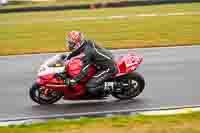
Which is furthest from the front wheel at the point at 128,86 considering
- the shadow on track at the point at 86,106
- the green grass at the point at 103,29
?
the green grass at the point at 103,29

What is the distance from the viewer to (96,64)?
1134cm

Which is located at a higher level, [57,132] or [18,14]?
[18,14]

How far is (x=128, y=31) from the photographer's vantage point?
2353 centimetres

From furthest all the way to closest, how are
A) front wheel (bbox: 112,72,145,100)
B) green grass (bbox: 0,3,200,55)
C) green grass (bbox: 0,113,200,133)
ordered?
green grass (bbox: 0,3,200,55), front wheel (bbox: 112,72,145,100), green grass (bbox: 0,113,200,133)

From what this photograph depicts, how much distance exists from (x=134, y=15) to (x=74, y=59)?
18207 millimetres

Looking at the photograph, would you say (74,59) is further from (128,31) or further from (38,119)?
(128,31)

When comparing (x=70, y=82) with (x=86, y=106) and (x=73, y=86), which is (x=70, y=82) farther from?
(x=86, y=106)

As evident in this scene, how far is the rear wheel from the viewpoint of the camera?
11391 mm

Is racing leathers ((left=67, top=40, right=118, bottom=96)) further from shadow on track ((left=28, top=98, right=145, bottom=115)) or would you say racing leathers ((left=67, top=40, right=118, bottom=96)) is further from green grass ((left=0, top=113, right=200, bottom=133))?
green grass ((left=0, top=113, right=200, bottom=133))

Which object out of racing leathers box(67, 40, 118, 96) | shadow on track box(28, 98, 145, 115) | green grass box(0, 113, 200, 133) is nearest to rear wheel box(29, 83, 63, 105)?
shadow on track box(28, 98, 145, 115)

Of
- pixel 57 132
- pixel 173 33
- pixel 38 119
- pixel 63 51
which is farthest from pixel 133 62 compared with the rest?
→ pixel 173 33

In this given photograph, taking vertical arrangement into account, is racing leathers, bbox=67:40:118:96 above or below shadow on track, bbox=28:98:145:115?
above

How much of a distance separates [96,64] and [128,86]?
0.81m

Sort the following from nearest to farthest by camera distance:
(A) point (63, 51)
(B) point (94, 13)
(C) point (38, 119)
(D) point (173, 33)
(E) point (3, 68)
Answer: (C) point (38, 119)
(E) point (3, 68)
(A) point (63, 51)
(D) point (173, 33)
(B) point (94, 13)
